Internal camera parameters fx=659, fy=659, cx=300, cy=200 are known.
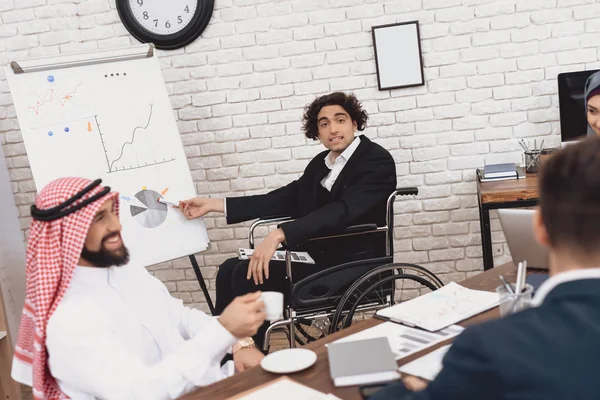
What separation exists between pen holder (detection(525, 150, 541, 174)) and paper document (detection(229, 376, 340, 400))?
91.8 inches

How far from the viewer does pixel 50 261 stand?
149 centimetres

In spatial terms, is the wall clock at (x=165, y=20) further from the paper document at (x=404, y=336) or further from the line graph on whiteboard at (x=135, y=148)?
the paper document at (x=404, y=336)

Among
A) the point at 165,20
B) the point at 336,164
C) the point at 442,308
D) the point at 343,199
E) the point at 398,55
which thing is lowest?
the point at 442,308

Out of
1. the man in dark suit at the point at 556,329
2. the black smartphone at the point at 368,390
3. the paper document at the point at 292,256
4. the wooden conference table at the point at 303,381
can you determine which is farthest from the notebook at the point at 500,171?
the man in dark suit at the point at 556,329

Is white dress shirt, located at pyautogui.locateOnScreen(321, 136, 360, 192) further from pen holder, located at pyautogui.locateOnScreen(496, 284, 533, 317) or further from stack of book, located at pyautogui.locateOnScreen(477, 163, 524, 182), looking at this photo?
pen holder, located at pyautogui.locateOnScreen(496, 284, 533, 317)

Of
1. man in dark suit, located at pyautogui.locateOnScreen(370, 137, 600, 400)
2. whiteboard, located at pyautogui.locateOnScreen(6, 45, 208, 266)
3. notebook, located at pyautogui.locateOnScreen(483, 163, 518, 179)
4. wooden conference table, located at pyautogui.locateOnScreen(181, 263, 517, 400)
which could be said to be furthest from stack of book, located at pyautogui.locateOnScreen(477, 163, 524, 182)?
man in dark suit, located at pyautogui.locateOnScreen(370, 137, 600, 400)

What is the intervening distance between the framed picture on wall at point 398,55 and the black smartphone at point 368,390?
250cm

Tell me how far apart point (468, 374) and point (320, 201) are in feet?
7.21

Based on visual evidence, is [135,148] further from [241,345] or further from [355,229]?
[241,345]

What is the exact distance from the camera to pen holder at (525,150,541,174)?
327cm

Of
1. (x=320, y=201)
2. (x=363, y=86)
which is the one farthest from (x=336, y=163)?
(x=363, y=86)

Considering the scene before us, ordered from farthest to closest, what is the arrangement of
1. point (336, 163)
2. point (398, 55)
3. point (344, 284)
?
point (398, 55) → point (336, 163) → point (344, 284)

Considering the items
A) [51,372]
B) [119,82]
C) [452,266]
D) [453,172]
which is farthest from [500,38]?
[51,372]

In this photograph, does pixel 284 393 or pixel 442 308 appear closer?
pixel 284 393
